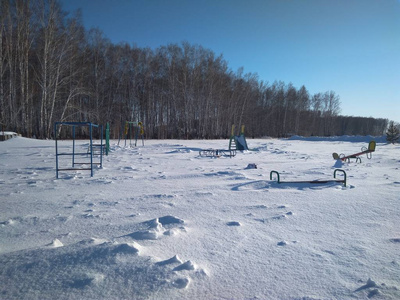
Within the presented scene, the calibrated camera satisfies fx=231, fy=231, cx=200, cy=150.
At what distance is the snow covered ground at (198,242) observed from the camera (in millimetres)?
1611

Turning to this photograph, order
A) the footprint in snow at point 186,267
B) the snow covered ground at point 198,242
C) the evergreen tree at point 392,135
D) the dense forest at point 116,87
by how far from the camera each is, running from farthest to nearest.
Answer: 1. the evergreen tree at point 392,135
2. the dense forest at point 116,87
3. the footprint in snow at point 186,267
4. the snow covered ground at point 198,242

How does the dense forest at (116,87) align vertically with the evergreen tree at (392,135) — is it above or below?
above

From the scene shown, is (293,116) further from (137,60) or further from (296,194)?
(296,194)

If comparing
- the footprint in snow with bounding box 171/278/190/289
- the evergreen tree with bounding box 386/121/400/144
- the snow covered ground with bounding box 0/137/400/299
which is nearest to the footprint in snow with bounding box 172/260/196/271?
the snow covered ground with bounding box 0/137/400/299

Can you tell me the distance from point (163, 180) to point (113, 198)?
1.55 metres

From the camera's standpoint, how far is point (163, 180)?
205 inches

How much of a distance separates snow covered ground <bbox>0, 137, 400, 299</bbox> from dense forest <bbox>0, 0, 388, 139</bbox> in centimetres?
1618

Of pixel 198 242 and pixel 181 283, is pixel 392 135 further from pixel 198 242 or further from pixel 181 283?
pixel 181 283

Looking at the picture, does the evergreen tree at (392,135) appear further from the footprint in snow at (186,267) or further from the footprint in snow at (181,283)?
the footprint in snow at (181,283)

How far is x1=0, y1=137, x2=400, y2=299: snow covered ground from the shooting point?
1.61 meters

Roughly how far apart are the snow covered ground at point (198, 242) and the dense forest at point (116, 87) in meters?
16.2

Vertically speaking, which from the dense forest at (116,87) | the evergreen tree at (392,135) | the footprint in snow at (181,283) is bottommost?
the footprint in snow at (181,283)

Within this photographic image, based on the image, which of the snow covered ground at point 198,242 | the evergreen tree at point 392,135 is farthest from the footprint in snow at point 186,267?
the evergreen tree at point 392,135

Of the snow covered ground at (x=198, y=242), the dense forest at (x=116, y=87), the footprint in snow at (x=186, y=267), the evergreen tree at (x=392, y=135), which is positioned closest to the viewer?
the snow covered ground at (x=198, y=242)
